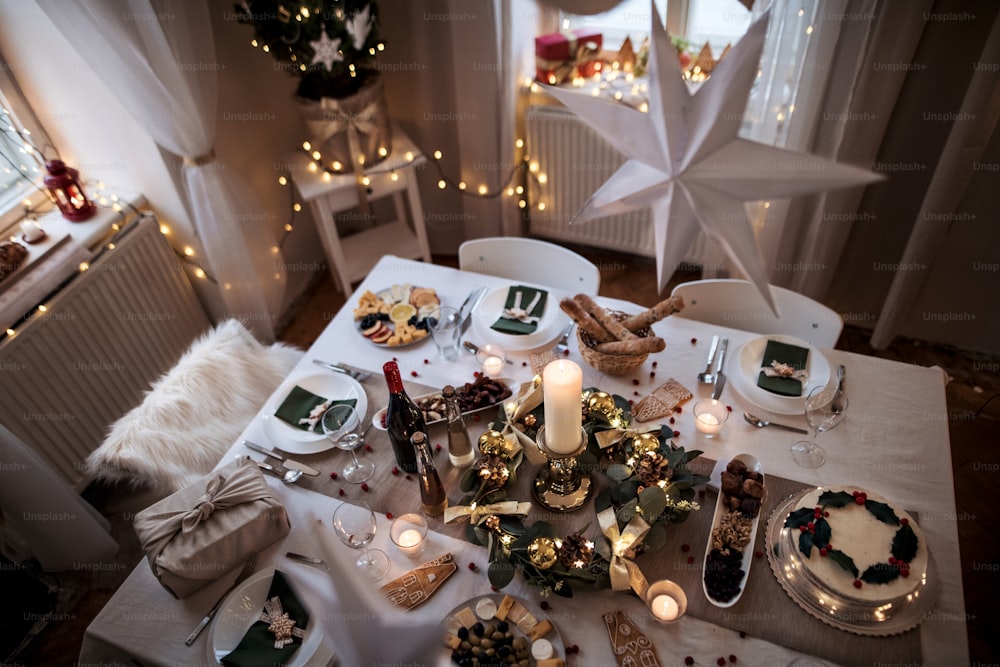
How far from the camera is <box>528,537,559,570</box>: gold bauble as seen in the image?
1263 millimetres

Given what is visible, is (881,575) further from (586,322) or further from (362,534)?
(362,534)

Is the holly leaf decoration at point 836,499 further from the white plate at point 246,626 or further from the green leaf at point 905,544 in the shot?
the white plate at point 246,626

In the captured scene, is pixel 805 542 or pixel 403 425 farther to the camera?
pixel 403 425

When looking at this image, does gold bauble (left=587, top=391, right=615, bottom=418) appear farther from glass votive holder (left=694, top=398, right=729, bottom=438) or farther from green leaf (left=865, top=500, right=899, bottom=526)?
green leaf (left=865, top=500, right=899, bottom=526)

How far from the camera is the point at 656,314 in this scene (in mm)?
1634

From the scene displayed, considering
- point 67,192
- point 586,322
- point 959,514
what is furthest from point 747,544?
point 67,192

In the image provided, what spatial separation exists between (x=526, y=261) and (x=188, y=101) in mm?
1283

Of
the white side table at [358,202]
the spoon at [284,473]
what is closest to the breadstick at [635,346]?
the spoon at [284,473]

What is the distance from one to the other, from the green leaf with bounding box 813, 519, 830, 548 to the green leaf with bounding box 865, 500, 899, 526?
0.32 feet

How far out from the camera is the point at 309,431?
1628 millimetres

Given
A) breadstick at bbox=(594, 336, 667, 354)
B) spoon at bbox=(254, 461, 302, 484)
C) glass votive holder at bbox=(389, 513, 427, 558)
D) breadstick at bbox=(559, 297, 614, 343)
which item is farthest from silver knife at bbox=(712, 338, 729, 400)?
spoon at bbox=(254, 461, 302, 484)

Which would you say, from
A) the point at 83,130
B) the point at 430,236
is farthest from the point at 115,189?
the point at 430,236

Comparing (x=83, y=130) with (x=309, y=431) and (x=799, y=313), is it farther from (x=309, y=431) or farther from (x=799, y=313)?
(x=799, y=313)

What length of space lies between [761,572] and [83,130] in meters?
2.59
